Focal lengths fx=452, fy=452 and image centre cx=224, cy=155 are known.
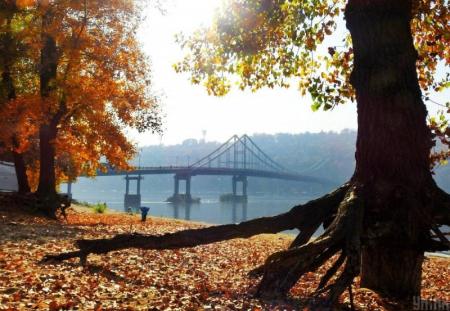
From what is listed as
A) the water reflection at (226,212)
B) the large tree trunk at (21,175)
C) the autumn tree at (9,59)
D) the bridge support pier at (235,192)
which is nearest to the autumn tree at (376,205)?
the autumn tree at (9,59)

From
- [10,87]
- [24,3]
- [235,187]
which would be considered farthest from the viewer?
[235,187]

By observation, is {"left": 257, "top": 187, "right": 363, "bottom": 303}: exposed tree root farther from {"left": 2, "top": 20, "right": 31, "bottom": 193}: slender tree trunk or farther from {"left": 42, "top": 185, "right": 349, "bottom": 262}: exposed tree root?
{"left": 2, "top": 20, "right": 31, "bottom": 193}: slender tree trunk

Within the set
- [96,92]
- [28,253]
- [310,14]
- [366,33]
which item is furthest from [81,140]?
[366,33]

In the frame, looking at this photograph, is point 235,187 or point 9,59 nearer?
point 9,59

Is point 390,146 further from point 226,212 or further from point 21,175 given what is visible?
point 226,212

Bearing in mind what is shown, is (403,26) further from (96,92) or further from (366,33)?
(96,92)

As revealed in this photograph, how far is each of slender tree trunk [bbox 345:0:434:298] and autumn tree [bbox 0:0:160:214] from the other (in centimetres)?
1647

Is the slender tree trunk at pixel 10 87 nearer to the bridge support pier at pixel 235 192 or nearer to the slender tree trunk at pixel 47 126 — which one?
the slender tree trunk at pixel 47 126

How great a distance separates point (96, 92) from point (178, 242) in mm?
15114

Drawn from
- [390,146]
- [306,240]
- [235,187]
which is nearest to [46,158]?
[306,240]

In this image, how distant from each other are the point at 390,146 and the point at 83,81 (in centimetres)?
1784

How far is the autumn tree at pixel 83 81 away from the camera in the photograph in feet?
68.9

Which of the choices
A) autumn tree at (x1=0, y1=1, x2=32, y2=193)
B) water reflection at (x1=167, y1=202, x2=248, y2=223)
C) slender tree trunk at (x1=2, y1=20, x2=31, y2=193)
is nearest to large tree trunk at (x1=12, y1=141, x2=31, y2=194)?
slender tree trunk at (x1=2, y1=20, x2=31, y2=193)

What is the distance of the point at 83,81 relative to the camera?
71.7 ft
